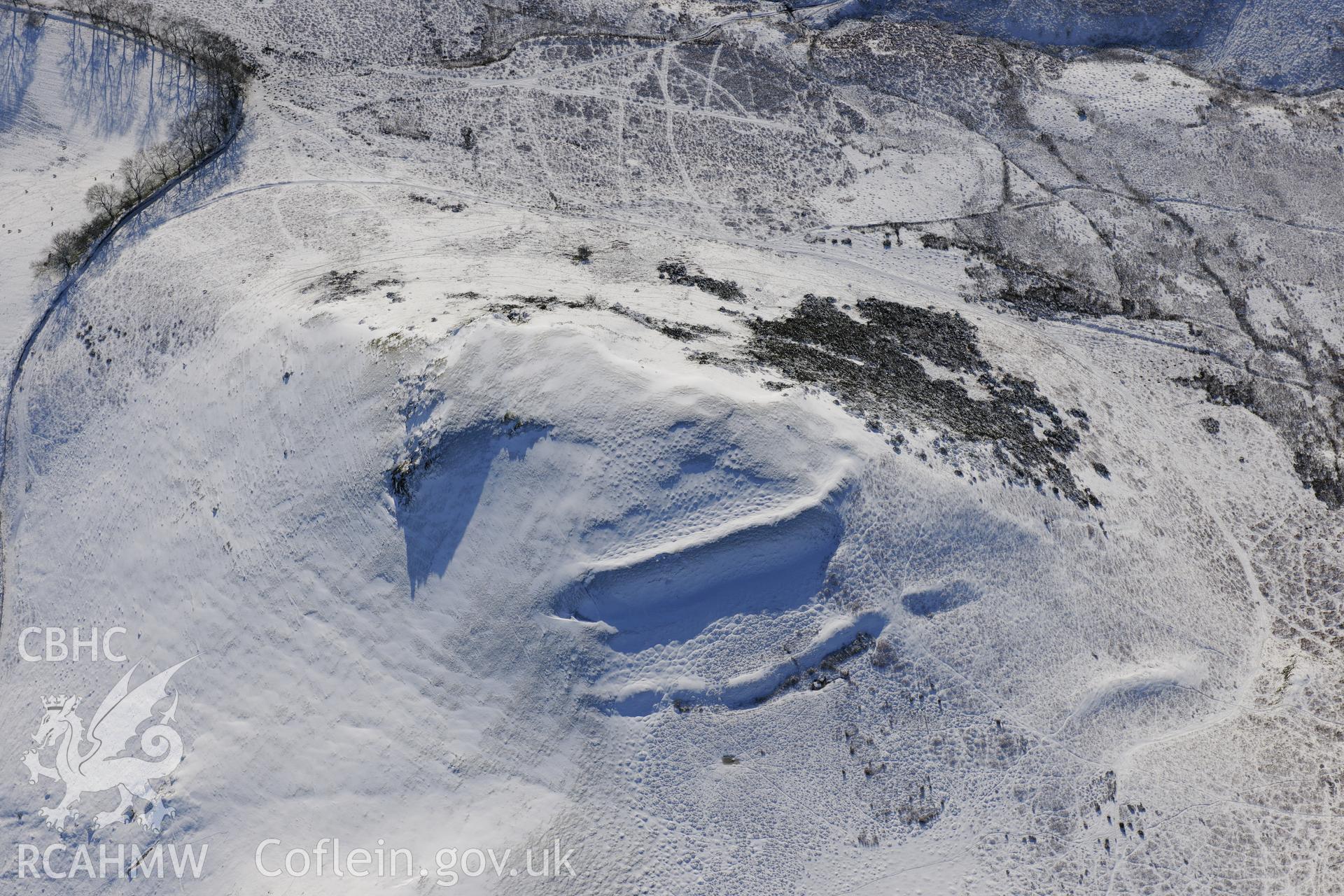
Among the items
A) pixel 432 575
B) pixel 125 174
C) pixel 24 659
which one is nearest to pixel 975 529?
pixel 432 575

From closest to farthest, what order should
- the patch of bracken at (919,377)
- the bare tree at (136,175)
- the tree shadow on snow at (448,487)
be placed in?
the tree shadow on snow at (448,487) < the patch of bracken at (919,377) < the bare tree at (136,175)

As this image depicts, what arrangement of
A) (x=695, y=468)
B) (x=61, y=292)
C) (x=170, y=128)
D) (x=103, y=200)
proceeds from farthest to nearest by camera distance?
1. (x=170, y=128)
2. (x=103, y=200)
3. (x=61, y=292)
4. (x=695, y=468)

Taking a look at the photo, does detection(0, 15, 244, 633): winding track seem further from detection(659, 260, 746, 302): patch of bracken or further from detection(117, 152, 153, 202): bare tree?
detection(659, 260, 746, 302): patch of bracken

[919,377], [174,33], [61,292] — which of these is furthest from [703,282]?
[174,33]

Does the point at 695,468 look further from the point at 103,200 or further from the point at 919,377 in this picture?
A: the point at 103,200

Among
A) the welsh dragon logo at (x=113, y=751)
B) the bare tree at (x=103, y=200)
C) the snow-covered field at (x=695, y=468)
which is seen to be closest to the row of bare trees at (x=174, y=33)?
the snow-covered field at (x=695, y=468)

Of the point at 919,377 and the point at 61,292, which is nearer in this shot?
the point at 919,377

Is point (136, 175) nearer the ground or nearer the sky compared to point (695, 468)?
nearer the sky

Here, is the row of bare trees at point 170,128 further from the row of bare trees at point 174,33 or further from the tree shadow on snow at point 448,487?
the tree shadow on snow at point 448,487
